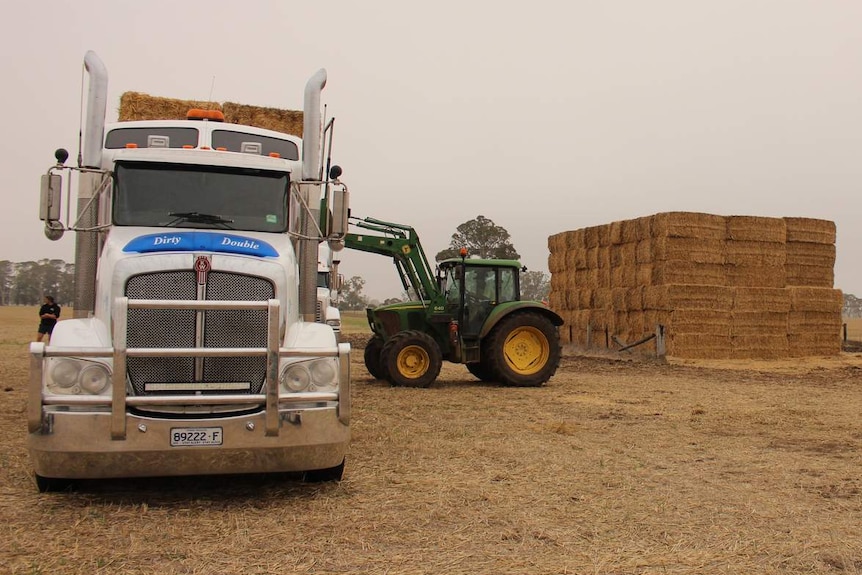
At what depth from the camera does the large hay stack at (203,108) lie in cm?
1062

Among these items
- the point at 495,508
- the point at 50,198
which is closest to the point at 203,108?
the point at 50,198

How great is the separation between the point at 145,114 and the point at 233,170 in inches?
187

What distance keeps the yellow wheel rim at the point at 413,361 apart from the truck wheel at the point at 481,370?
3.73ft

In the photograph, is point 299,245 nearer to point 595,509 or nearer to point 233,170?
point 233,170

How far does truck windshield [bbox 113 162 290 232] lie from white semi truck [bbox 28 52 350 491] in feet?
0.04

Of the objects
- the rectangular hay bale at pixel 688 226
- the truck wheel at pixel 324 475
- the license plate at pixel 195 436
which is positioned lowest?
the truck wheel at pixel 324 475

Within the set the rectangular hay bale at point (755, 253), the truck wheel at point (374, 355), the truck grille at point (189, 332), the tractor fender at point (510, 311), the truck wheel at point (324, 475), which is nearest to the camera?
the truck grille at point (189, 332)

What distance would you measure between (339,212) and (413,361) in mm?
7119

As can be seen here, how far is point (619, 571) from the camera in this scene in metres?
4.16

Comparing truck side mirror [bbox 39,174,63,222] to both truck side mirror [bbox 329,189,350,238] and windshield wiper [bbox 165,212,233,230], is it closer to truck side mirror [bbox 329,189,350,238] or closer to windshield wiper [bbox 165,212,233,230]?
windshield wiper [bbox 165,212,233,230]

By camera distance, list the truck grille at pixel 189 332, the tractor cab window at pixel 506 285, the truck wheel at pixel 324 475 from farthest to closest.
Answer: the tractor cab window at pixel 506 285 < the truck wheel at pixel 324 475 < the truck grille at pixel 189 332

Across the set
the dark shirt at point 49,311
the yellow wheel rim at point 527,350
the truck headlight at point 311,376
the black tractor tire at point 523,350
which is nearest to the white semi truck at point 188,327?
the truck headlight at point 311,376

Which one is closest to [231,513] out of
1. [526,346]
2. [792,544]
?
[792,544]

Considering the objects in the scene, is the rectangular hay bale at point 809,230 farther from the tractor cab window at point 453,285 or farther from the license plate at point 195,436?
the license plate at point 195,436
